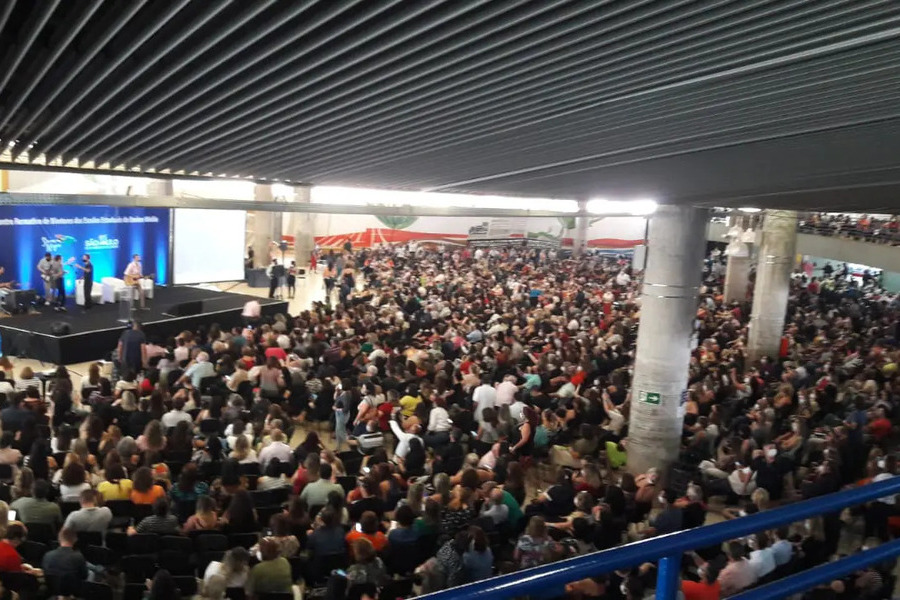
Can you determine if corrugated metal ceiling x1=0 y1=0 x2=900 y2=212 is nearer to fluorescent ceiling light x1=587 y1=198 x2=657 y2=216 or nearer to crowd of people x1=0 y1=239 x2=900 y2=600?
crowd of people x1=0 y1=239 x2=900 y2=600

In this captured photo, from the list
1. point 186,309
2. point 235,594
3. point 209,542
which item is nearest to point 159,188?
point 186,309

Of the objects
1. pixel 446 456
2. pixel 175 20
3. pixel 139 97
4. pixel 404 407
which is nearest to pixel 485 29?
pixel 175 20

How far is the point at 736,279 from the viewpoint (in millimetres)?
25078

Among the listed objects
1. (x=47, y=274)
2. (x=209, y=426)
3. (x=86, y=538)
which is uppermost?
(x=47, y=274)

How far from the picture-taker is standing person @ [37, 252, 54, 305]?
16.9 metres

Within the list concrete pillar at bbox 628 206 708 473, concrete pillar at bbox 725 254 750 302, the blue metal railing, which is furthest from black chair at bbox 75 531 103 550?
concrete pillar at bbox 725 254 750 302

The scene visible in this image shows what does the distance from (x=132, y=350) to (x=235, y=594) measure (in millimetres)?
7423

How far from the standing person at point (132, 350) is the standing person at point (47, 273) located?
6.89 m

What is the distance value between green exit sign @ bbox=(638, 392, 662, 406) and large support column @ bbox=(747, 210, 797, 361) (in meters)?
8.97

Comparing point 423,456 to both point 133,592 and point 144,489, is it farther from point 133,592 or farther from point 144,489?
point 133,592

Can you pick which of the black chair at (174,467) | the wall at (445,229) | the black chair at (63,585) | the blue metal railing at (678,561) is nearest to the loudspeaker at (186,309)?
the black chair at (174,467)

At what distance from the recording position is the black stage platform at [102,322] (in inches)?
543

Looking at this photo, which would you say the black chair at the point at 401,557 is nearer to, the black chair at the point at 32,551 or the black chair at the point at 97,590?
the black chair at the point at 97,590

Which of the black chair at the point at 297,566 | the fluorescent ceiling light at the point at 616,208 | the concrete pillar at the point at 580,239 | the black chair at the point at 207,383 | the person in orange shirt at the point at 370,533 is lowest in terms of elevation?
the black chair at the point at 297,566
